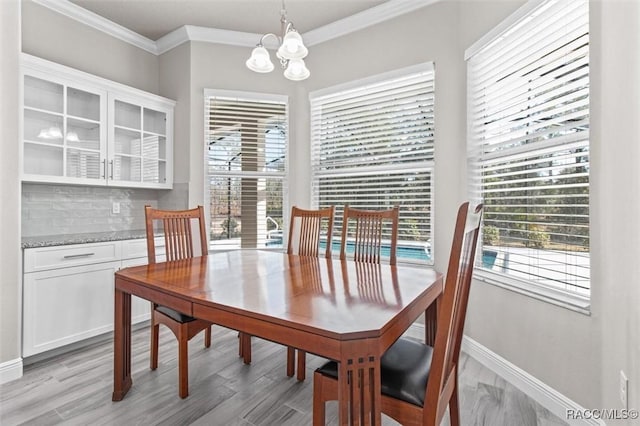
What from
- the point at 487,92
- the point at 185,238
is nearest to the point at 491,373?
the point at 487,92

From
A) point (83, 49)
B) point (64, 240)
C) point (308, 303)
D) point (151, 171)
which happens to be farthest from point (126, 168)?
point (308, 303)

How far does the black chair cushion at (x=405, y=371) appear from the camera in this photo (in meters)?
1.13

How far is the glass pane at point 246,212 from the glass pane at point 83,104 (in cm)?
118

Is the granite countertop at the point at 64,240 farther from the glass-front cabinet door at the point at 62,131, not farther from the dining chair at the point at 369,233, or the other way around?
the dining chair at the point at 369,233

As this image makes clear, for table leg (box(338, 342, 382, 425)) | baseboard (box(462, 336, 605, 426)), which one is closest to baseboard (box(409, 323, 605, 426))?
baseboard (box(462, 336, 605, 426))

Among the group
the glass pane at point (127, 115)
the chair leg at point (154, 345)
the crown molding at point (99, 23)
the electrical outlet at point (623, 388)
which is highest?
the crown molding at point (99, 23)

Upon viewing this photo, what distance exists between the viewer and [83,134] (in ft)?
9.59

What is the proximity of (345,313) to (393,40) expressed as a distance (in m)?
2.80

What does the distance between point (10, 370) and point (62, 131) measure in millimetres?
1825

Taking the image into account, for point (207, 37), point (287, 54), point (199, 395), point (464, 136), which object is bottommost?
point (199, 395)

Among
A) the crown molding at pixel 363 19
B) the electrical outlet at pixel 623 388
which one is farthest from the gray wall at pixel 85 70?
the electrical outlet at pixel 623 388

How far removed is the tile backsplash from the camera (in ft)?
9.16

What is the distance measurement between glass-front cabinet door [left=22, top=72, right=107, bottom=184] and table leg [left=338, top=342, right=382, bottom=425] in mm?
2906

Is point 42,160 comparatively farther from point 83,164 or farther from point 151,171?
point 151,171
